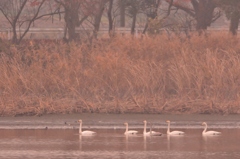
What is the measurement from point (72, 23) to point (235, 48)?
31.5ft

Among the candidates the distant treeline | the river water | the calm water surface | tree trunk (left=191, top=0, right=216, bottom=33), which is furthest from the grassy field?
tree trunk (left=191, top=0, right=216, bottom=33)

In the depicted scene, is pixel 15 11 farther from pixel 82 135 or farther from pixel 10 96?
pixel 82 135

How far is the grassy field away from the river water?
45 cm

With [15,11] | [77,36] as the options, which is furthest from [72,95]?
[15,11]

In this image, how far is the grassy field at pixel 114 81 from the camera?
20750 millimetres

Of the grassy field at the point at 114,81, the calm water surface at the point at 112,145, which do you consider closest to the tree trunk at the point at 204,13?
the grassy field at the point at 114,81

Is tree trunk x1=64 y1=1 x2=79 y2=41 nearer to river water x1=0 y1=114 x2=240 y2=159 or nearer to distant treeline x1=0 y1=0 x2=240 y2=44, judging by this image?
distant treeline x1=0 y1=0 x2=240 y2=44

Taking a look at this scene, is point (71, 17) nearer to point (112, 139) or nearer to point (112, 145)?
point (112, 139)

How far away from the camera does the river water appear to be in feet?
47.8

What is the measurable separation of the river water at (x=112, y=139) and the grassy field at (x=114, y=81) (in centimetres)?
45

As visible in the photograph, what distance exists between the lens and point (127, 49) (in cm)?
2616

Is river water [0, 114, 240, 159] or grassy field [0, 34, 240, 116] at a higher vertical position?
grassy field [0, 34, 240, 116]

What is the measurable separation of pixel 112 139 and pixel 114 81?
18.4ft

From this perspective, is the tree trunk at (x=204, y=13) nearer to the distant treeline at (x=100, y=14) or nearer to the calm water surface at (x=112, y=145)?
the distant treeline at (x=100, y=14)
